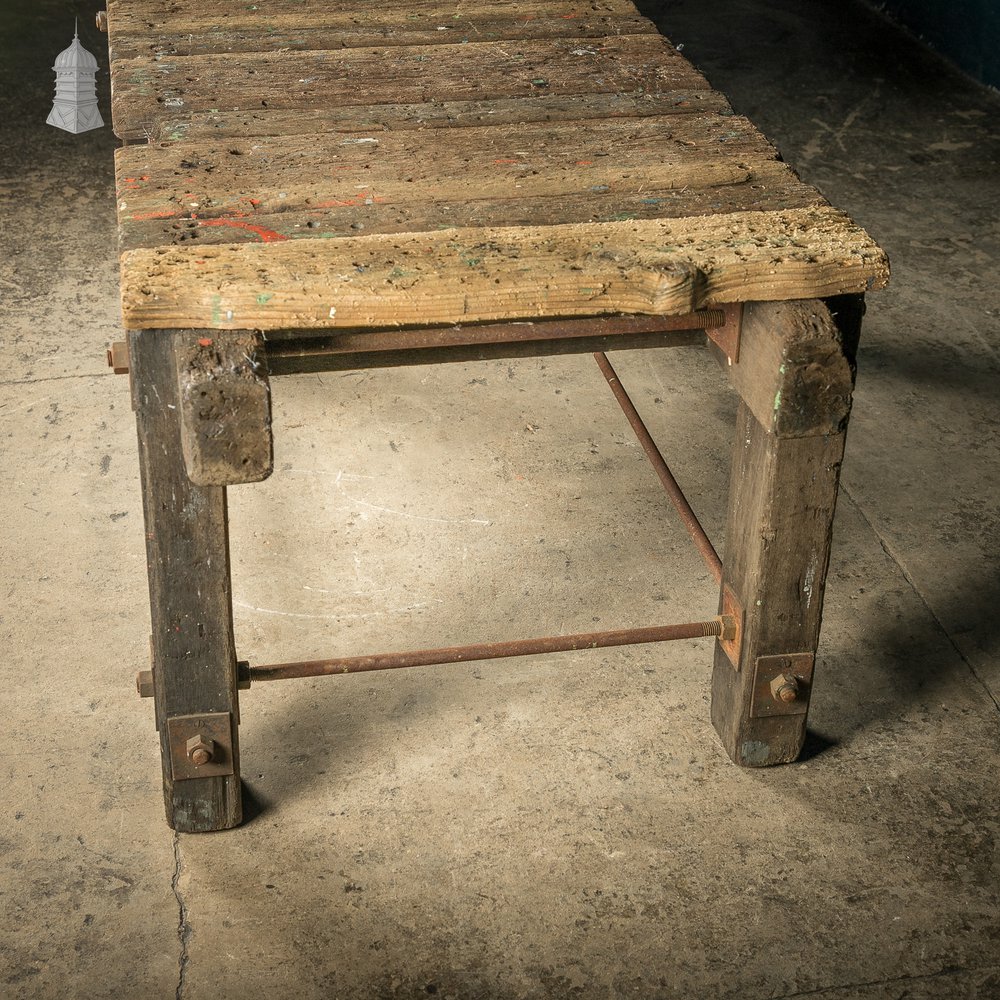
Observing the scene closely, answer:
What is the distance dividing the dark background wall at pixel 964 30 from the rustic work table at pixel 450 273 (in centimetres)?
324

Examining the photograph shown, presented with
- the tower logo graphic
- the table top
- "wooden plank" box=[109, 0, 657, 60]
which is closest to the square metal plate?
the table top

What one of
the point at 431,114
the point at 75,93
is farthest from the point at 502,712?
the point at 75,93

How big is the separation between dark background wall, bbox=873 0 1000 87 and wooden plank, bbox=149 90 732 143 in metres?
3.38

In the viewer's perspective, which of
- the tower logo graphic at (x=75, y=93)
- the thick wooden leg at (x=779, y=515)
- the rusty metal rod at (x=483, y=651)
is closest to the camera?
the thick wooden leg at (x=779, y=515)

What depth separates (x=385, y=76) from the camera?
7.77 feet

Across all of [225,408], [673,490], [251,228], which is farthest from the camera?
[673,490]

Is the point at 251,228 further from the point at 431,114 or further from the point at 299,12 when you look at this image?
the point at 299,12

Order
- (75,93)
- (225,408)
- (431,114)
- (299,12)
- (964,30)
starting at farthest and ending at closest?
(964,30)
(75,93)
(299,12)
(431,114)
(225,408)

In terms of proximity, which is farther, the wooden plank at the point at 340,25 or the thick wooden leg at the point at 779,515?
the wooden plank at the point at 340,25

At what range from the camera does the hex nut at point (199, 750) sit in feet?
6.61

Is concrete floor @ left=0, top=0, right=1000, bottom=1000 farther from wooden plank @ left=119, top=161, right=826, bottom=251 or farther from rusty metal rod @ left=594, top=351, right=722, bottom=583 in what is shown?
wooden plank @ left=119, top=161, right=826, bottom=251

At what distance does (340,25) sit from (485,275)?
1.10 meters

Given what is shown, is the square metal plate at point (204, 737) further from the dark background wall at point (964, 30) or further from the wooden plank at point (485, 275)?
the dark background wall at point (964, 30)

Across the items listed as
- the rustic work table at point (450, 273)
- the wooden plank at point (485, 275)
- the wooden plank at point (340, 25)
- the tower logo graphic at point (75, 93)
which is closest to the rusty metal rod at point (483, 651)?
the rustic work table at point (450, 273)
